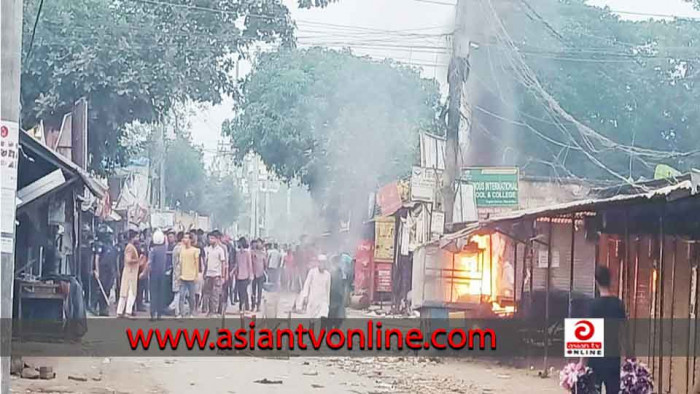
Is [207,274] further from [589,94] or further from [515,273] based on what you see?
[589,94]

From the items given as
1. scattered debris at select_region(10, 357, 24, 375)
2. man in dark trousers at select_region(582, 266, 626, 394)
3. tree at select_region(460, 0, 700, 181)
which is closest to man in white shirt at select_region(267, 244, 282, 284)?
tree at select_region(460, 0, 700, 181)

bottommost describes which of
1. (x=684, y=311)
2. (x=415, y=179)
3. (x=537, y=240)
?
(x=684, y=311)

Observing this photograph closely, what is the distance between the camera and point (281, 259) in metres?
4.84

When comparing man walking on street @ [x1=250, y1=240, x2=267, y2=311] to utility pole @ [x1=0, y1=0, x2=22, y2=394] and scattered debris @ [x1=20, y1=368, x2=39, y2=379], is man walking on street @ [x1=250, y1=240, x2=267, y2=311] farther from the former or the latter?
utility pole @ [x1=0, y1=0, x2=22, y2=394]

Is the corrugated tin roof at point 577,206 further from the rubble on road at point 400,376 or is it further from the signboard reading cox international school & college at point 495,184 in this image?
the rubble on road at point 400,376

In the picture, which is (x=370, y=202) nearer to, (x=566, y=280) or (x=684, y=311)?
(x=566, y=280)

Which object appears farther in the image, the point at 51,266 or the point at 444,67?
the point at 444,67

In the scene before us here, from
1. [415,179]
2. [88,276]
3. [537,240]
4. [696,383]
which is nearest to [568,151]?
[537,240]

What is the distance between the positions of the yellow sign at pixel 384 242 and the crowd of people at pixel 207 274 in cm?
18

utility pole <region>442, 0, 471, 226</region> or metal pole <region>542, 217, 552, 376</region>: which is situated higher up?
utility pole <region>442, 0, 471, 226</region>

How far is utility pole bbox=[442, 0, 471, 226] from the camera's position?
4961mm

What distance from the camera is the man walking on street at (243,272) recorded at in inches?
186

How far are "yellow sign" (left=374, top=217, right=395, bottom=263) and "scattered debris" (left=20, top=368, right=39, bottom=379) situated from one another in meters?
1.79

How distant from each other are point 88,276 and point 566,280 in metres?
2.41
